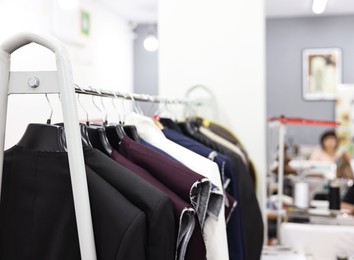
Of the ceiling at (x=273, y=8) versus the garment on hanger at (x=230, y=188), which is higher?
the ceiling at (x=273, y=8)

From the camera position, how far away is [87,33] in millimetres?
4383

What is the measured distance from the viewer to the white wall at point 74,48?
4.87ft

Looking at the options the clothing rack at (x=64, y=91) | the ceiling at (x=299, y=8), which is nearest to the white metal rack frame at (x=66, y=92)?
the clothing rack at (x=64, y=91)

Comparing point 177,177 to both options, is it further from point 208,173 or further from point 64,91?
point 64,91

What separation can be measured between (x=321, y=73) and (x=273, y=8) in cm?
119

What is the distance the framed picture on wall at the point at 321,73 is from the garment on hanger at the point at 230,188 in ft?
16.1

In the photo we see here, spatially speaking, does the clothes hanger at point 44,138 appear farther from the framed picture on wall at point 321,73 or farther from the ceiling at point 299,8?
the framed picture on wall at point 321,73

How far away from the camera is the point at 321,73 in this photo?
607 cm

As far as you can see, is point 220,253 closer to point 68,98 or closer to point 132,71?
point 68,98

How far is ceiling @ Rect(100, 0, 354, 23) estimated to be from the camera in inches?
197

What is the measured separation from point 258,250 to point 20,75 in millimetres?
1205

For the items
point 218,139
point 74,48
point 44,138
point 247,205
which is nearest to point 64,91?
point 44,138

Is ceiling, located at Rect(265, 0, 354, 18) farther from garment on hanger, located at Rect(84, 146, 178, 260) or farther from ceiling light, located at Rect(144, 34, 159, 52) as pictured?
garment on hanger, located at Rect(84, 146, 178, 260)

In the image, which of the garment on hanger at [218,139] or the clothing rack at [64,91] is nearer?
the clothing rack at [64,91]
